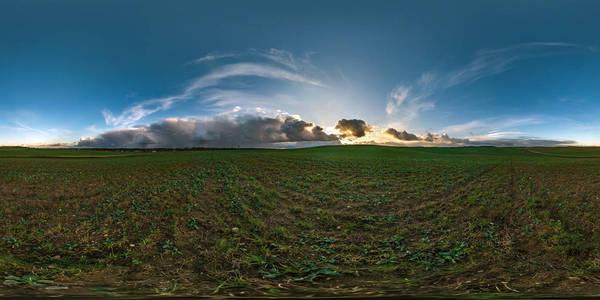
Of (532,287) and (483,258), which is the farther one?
(483,258)

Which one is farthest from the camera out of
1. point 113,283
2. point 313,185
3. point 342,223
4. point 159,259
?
point 313,185

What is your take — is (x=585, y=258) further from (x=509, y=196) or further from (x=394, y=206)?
(x=509, y=196)

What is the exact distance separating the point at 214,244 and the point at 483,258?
5.34 m

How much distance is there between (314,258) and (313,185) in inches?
331

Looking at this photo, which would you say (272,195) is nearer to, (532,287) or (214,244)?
(214,244)

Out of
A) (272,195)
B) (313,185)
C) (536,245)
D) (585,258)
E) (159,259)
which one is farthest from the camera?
(313,185)

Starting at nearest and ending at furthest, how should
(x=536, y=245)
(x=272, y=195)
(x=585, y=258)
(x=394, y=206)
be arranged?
(x=585, y=258) → (x=536, y=245) → (x=394, y=206) → (x=272, y=195)

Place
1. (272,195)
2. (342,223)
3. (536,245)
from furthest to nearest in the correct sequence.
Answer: (272,195) → (342,223) → (536,245)

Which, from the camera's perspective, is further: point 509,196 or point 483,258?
point 509,196

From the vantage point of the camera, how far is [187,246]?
5.43 metres

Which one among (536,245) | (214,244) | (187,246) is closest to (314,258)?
(214,244)

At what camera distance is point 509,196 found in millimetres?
9875

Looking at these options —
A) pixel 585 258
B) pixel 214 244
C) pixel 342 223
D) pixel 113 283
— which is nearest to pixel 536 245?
pixel 585 258

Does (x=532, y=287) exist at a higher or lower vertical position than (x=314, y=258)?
higher
